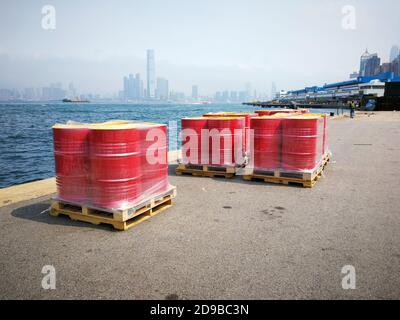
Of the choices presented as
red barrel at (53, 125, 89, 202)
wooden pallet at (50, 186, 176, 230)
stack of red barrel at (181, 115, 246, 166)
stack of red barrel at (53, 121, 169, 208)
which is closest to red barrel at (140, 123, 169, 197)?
stack of red barrel at (53, 121, 169, 208)

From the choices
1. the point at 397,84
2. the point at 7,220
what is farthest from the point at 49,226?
the point at 397,84

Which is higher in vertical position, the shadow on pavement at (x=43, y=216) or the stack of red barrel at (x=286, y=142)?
the stack of red barrel at (x=286, y=142)

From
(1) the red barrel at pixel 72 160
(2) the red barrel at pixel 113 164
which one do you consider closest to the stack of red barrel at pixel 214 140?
(2) the red barrel at pixel 113 164

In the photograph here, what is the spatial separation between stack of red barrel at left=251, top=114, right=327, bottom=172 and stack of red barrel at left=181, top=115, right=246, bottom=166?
56 centimetres

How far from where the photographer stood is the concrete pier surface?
3.02 m

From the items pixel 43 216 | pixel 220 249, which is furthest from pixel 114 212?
pixel 220 249

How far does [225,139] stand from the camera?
294 inches

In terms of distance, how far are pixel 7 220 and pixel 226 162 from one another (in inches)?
185

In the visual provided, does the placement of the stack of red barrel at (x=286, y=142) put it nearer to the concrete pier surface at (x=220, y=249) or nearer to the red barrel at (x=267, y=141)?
the red barrel at (x=267, y=141)

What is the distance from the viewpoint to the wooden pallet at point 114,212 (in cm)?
442

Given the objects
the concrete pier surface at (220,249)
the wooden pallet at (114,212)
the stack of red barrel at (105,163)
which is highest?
the stack of red barrel at (105,163)

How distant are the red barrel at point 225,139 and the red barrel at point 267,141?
0.54m

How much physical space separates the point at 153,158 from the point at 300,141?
3374 millimetres

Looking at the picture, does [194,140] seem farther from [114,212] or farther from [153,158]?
[114,212]
